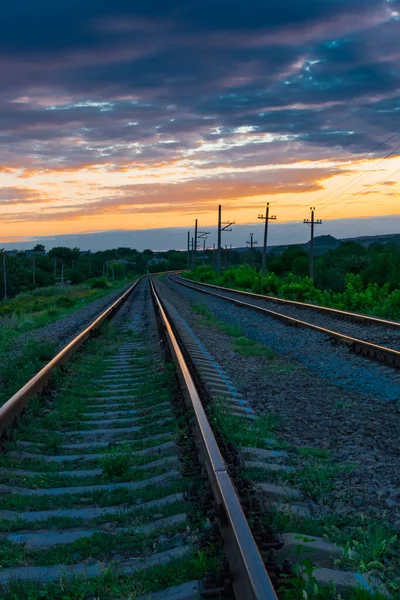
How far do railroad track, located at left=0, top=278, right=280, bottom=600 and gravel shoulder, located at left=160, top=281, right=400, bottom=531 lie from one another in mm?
739

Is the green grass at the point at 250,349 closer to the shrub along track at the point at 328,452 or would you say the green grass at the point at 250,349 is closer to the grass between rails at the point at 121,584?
the shrub along track at the point at 328,452

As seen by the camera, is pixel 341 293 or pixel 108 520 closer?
pixel 108 520

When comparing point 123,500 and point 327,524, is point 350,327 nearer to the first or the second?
point 123,500

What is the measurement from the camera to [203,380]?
8.66 m

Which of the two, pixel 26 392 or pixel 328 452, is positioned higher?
pixel 26 392

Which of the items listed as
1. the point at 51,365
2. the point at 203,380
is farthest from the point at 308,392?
the point at 51,365

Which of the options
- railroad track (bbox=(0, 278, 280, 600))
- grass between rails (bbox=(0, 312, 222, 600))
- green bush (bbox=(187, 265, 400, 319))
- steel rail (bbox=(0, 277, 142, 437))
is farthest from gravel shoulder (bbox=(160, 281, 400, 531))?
green bush (bbox=(187, 265, 400, 319))

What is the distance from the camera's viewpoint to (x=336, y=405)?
299 inches

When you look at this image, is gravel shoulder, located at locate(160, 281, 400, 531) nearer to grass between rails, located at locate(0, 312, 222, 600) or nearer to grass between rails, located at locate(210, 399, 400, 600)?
grass between rails, located at locate(210, 399, 400, 600)

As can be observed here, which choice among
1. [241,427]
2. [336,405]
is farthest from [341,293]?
[241,427]

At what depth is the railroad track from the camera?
3129 millimetres

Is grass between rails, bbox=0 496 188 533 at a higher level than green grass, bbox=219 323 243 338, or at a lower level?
higher

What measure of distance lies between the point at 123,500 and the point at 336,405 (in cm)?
386

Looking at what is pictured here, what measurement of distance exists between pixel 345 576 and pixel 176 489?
5.16 ft
